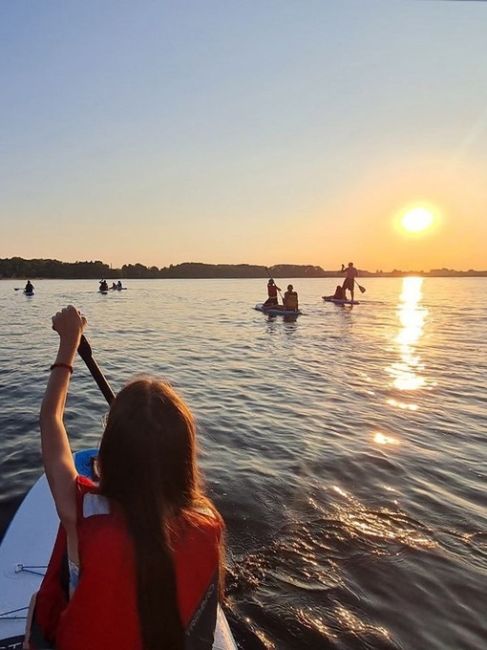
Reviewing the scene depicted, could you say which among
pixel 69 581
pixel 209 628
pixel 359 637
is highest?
pixel 69 581

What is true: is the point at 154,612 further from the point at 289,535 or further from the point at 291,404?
the point at 291,404

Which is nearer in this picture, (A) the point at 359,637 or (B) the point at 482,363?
(A) the point at 359,637

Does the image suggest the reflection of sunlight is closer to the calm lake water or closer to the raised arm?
the calm lake water

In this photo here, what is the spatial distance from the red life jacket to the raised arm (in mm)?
68

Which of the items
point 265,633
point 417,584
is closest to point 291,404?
point 417,584

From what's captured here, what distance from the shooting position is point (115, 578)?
1.99m

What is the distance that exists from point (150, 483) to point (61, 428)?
1.82 ft

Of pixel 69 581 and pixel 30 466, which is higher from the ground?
pixel 69 581

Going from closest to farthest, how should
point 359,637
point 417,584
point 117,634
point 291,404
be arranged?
point 117,634 < point 359,637 < point 417,584 < point 291,404

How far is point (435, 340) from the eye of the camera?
21625 mm

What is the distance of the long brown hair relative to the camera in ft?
6.73

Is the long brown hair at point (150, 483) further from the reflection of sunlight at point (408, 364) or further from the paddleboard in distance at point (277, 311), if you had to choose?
the paddleboard in distance at point (277, 311)

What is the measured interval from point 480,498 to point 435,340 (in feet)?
53.0

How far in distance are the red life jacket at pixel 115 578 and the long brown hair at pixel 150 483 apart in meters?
0.04
